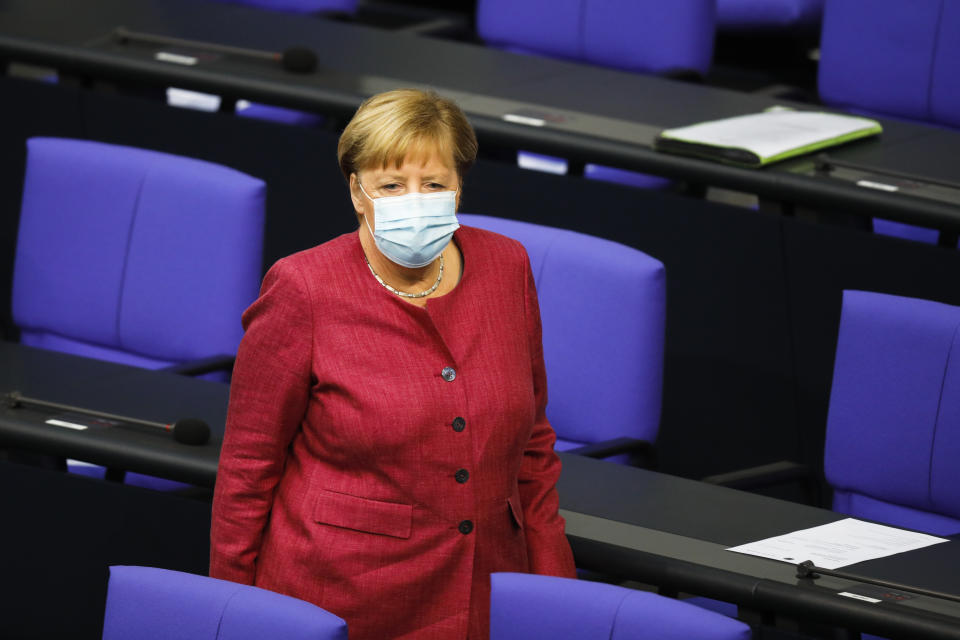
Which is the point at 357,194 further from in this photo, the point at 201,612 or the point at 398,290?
the point at 201,612

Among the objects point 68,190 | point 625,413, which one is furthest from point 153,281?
point 625,413

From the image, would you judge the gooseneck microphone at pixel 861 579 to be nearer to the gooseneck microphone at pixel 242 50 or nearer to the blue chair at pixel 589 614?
the blue chair at pixel 589 614

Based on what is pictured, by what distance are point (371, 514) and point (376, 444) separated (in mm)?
107

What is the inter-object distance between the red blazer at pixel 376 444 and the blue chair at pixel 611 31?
2.64 meters

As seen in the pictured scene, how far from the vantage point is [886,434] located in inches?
126

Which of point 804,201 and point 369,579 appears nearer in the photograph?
point 369,579

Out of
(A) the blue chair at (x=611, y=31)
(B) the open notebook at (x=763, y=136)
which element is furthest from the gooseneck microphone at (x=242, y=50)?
(B) the open notebook at (x=763, y=136)

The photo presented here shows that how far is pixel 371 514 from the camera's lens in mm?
2359

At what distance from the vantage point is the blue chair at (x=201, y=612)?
2145mm

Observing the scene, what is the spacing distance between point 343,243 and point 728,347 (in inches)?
69.8

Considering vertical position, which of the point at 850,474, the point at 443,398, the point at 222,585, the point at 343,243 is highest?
the point at 343,243

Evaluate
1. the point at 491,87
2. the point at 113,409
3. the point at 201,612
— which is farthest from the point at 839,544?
the point at 491,87

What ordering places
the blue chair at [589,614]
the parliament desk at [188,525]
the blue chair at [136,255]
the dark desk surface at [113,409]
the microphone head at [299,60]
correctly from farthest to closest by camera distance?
1. the microphone head at [299,60]
2. the blue chair at [136,255]
3. the dark desk surface at [113,409]
4. the parliament desk at [188,525]
5. the blue chair at [589,614]

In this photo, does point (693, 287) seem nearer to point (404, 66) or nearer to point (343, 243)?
point (404, 66)
